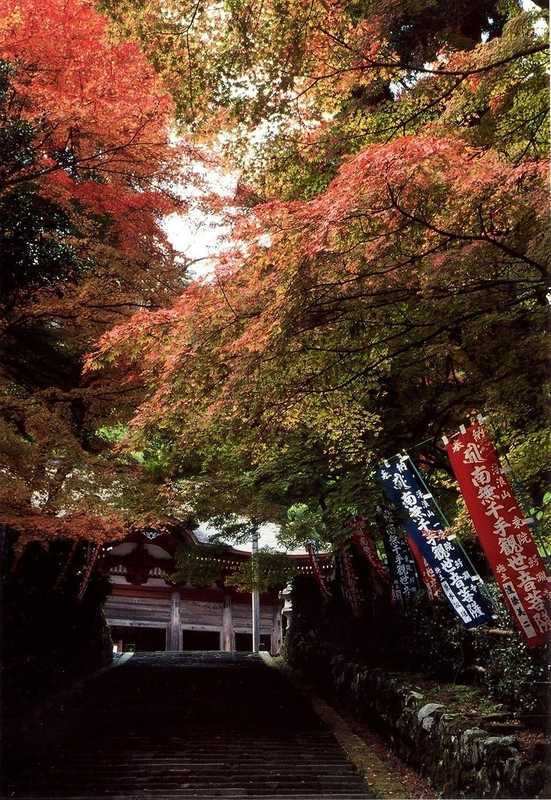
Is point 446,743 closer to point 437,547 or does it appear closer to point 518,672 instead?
point 518,672

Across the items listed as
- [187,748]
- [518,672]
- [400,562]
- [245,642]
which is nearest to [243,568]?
[400,562]

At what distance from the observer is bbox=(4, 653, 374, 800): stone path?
26.6 ft

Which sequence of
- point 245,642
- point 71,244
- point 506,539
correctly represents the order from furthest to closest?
point 245,642
point 71,244
point 506,539

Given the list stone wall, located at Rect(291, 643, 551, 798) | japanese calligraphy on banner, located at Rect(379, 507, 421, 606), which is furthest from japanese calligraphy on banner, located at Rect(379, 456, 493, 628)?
japanese calligraphy on banner, located at Rect(379, 507, 421, 606)

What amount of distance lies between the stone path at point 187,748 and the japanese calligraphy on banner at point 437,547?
8.04ft

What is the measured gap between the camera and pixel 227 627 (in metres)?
27.3

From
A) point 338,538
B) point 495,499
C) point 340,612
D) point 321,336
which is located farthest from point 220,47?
point 340,612

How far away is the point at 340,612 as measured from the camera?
17.5m

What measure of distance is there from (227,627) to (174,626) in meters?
2.09

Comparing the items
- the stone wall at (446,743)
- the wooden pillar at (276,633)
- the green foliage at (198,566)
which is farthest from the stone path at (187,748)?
the wooden pillar at (276,633)

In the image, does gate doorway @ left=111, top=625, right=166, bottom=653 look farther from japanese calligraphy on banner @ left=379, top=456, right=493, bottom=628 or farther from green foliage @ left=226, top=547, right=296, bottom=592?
japanese calligraphy on banner @ left=379, top=456, right=493, bottom=628

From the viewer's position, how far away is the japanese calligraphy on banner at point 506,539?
7172 millimetres

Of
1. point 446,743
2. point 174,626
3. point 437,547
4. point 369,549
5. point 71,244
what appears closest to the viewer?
point 446,743

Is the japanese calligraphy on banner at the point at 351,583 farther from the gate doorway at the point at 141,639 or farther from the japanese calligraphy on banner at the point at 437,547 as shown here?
the gate doorway at the point at 141,639
